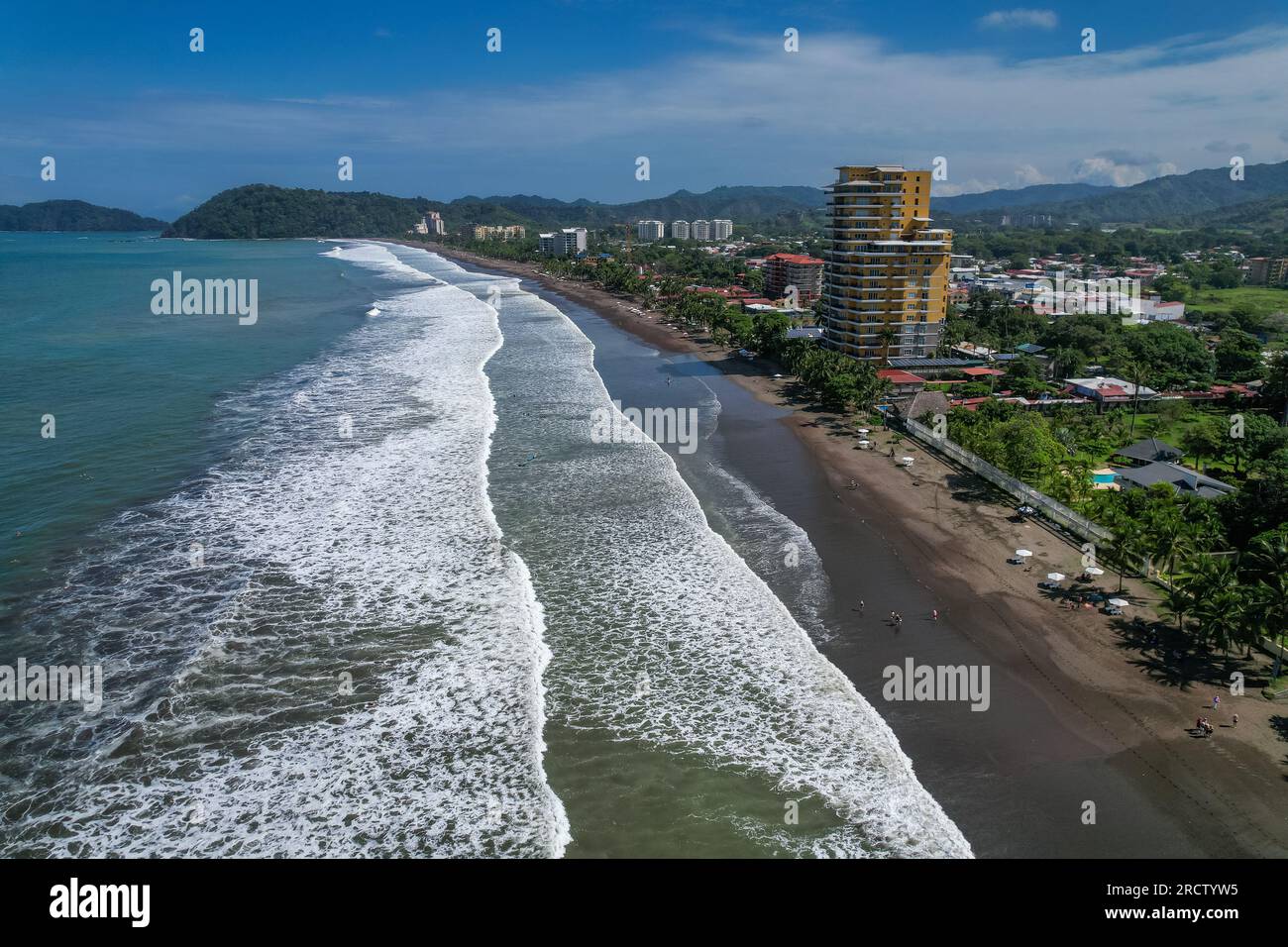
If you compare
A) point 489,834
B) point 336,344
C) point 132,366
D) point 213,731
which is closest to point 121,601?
point 213,731

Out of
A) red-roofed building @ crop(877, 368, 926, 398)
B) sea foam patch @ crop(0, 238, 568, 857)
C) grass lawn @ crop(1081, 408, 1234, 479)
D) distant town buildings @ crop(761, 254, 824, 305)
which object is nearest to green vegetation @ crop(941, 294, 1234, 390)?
grass lawn @ crop(1081, 408, 1234, 479)

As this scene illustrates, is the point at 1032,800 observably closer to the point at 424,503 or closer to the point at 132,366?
the point at 424,503

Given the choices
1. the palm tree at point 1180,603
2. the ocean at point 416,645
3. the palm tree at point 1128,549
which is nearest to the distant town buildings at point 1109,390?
the palm tree at point 1128,549

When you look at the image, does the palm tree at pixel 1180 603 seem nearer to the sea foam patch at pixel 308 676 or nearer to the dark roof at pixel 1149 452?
the dark roof at pixel 1149 452

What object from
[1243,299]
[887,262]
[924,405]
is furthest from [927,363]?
[1243,299]
